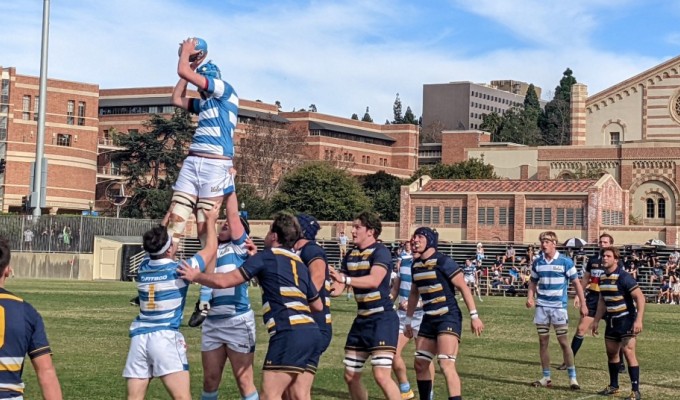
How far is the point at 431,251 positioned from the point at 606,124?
3181 inches

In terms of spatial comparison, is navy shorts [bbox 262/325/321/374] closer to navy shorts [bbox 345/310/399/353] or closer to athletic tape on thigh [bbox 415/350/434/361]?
navy shorts [bbox 345/310/399/353]

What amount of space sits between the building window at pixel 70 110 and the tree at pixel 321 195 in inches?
984

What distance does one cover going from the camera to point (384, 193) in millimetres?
104875

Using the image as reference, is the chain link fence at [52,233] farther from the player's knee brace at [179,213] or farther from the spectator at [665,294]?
the player's knee brace at [179,213]

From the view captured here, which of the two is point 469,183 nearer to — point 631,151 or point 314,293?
point 631,151

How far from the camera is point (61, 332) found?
77.7ft

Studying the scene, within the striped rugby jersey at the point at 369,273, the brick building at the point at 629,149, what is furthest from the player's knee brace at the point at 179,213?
the brick building at the point at 629,149

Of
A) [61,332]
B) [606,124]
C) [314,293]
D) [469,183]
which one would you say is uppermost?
[606,124]

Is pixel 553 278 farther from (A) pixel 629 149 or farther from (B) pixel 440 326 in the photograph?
(A) pixel 629 149

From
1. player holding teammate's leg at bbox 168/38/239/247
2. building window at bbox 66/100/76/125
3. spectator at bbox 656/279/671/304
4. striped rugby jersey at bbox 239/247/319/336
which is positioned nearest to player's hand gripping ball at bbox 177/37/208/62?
player holding teammate's leg at bbox 168/38/239/247

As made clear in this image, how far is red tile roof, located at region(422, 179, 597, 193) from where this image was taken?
75250mm

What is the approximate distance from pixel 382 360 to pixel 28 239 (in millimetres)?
52804

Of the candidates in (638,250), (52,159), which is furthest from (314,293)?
(52,159)

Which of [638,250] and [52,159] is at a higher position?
[52,159]
